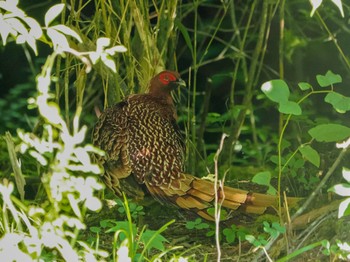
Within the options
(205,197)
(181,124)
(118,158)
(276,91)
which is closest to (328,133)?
(276,91)

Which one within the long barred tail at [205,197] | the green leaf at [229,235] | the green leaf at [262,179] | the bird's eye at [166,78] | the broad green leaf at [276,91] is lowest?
the green leaf at [229,235]

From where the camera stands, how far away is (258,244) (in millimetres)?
3699

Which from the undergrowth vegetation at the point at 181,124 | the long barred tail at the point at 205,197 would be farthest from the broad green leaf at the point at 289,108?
the long barred tail at the point at 205,197

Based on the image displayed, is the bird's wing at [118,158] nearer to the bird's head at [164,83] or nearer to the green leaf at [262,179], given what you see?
the bird's head at [164,83]

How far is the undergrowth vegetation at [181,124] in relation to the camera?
3.41 m

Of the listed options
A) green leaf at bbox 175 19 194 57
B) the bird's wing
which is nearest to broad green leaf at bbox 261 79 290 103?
the bird's wing

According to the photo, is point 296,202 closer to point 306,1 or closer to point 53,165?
point 53,165

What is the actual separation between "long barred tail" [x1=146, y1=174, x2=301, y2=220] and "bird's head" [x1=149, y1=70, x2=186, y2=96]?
428mm

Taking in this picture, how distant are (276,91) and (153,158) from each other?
79cm

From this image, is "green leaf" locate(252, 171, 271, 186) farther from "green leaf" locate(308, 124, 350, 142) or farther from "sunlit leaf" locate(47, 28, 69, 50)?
"sunlit leaf" locate(47, 28, 69, 50)

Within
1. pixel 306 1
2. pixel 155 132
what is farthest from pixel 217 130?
pixel 155 132

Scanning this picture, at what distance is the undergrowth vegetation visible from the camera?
3.41m

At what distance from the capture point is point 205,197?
164 inches

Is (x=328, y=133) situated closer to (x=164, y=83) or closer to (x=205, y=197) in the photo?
(x=205, y=197)
